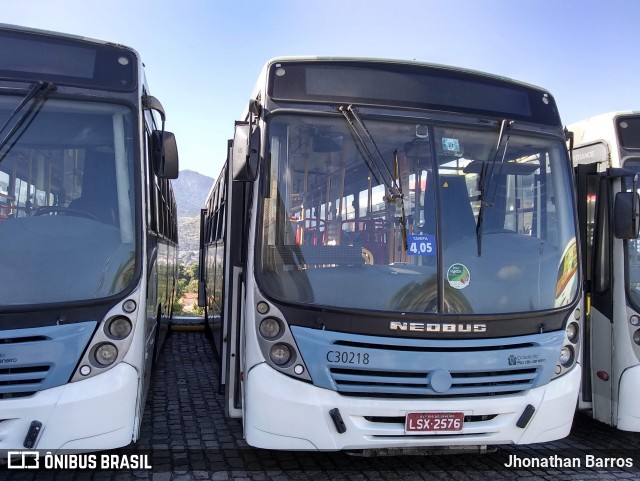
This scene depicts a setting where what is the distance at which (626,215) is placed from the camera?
5.41 metres

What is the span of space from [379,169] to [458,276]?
41.3 inches

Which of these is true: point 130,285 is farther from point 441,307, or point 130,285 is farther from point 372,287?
point 441,307

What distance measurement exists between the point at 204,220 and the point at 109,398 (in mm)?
10008

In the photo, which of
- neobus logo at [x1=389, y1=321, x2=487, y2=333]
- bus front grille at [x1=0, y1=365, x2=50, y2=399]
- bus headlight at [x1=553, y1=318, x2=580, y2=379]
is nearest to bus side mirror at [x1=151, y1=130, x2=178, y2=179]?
bus front grille at [x1=0, y1=365, x2=50, y2=399]

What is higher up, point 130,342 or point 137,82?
point 137,82

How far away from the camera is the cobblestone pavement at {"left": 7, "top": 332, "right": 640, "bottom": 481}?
5066mm

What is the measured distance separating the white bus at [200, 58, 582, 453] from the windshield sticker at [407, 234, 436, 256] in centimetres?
2

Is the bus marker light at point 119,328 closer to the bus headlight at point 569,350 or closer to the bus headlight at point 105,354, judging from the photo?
the bus headlight at point 105,354

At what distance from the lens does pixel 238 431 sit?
20.6 ft

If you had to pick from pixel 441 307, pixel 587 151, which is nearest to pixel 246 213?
pixel 441 307

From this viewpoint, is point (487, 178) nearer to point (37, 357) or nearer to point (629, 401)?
point (629, 401)

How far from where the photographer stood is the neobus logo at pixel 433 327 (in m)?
4.58

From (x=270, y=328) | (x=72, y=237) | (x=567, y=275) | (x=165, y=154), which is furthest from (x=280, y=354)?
(x=567, y=275)

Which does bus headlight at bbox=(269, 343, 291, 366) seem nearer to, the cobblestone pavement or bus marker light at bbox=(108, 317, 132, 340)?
bus marker light at bbox=(108, 317, 132, 340)
